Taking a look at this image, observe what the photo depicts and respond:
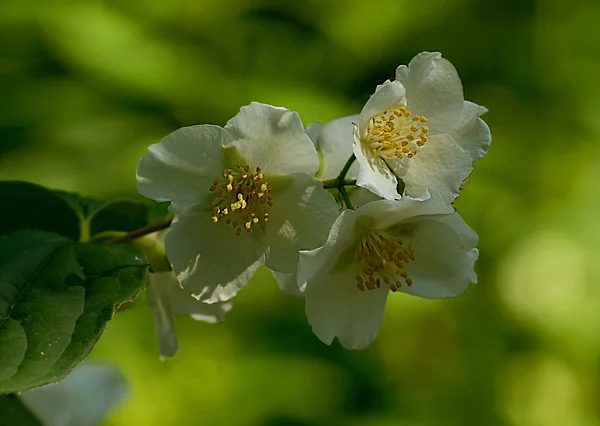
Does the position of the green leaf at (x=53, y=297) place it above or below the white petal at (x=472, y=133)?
below

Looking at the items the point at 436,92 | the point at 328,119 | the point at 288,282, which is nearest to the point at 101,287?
the point at 288,282

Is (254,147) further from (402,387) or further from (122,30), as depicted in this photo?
(122,30)

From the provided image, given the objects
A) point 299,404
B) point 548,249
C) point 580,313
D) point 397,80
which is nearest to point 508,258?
point 548,249

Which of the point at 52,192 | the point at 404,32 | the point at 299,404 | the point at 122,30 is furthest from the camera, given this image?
the point at 404,32

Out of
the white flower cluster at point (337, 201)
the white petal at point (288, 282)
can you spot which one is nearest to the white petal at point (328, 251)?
the white flower cluster at point (337, 201)

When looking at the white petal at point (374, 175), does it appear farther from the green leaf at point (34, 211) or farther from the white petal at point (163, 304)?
the green leaf at point (34, 211)
